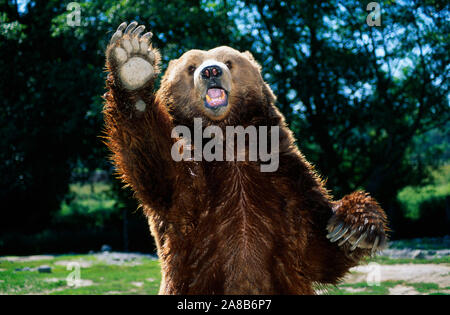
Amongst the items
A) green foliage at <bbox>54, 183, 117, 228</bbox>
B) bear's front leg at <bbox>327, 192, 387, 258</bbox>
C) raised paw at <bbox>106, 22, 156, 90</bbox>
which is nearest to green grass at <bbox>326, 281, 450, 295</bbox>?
bear's front leg at <bbox>327, 192, 387, 258</bbox>

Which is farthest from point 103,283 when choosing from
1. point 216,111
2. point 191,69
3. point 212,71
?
point 212,71

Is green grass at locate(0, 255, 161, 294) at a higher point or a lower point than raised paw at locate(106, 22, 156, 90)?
lower

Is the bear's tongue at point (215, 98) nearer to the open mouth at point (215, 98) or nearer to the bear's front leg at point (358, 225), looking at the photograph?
the open mouth at point (215, 98)

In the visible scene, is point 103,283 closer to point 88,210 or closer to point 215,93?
point 215,93

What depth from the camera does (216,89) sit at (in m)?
2.46

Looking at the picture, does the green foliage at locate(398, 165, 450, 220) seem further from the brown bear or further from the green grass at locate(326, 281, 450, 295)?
the brown bear

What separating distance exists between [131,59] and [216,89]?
0.52 metres

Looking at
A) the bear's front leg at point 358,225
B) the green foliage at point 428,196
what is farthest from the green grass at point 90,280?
the green foliage at point 428,196

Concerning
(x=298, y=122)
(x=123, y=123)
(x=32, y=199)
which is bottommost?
(x=32, y=199)

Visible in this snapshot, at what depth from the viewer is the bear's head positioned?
2.46 metres

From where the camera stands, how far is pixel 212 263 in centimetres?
222
